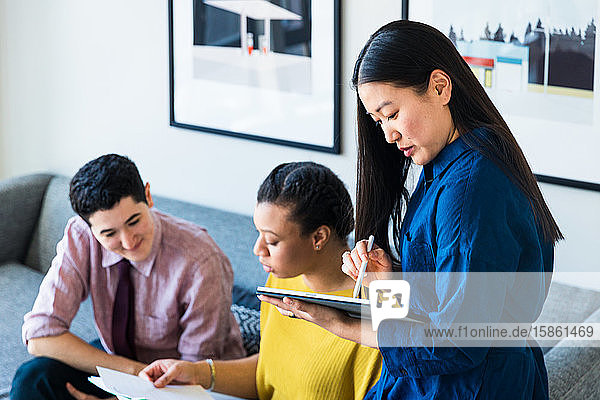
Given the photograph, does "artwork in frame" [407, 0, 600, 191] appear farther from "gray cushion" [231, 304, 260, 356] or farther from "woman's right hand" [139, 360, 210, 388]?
"woman's right hand" [139, 360, 210, 388]

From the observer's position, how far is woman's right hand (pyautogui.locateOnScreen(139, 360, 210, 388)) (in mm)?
1739

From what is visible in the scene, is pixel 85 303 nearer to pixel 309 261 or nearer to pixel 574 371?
pixel 309 261

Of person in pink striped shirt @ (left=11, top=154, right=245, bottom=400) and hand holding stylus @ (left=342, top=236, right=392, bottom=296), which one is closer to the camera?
hand holding stylus @ (left=342, top=236, right=392, bottom=296)

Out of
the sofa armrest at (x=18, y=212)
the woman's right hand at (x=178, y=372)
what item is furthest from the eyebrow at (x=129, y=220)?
the sofa armrest at (x=18, y=212)

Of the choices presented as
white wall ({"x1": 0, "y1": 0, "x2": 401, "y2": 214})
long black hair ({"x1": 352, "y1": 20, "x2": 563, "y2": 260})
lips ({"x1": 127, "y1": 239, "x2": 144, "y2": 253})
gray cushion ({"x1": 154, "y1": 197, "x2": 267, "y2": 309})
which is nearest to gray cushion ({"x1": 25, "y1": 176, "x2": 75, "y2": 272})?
A: white wall ({"x1": 0, "y1": 0, "x2": 401, "y2": 214})

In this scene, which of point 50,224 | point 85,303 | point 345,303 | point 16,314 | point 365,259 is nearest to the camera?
point 345,303

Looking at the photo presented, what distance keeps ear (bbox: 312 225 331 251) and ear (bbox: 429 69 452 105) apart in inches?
22.0

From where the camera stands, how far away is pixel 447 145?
1139 mm

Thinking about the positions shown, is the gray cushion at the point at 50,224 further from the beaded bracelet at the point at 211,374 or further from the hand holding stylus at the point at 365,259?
the hand holding stylus at the point at 365,259

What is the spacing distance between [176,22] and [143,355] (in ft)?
4.15

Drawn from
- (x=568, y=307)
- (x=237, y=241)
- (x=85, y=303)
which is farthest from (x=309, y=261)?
(x=85, y=303)

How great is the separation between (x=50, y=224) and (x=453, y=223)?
2315 mm

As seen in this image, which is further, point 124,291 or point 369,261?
point 124,291

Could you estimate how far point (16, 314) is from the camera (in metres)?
2.69
